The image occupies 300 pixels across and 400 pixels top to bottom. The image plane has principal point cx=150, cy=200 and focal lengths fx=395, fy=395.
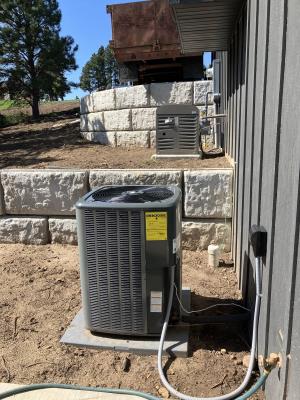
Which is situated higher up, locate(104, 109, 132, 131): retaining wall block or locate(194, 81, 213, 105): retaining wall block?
locate(194, 81, 213, 105): retaining wall block

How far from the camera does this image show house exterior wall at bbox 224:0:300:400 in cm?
170

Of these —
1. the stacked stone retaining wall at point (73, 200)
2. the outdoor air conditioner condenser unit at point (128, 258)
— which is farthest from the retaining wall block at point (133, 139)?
the outdoor air conditioner condenser unit at point (128, 258)

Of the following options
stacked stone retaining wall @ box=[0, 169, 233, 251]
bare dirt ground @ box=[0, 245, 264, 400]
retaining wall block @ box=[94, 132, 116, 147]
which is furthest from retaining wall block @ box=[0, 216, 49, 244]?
retaining wall block @ box=[94, 132, 116, 147]

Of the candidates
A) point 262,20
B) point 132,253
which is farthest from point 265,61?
point 132,253

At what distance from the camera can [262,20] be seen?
247 cm

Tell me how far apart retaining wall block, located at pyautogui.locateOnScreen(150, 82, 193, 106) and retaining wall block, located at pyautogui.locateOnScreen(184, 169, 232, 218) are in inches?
169

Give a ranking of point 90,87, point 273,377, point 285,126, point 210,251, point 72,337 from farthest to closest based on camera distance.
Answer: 1. point 90,87
2. point 210,251
3. point 72,337
4. point 273,377
5. point 285,126

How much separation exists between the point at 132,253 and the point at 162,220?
0.31 meters

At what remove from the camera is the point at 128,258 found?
2.67 metres

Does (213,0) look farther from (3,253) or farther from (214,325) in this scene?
(3,253)

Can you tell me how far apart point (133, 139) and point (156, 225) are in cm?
605

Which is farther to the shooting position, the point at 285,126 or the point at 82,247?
the point at 82,247

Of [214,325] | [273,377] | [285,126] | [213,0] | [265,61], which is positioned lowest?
[214,325]

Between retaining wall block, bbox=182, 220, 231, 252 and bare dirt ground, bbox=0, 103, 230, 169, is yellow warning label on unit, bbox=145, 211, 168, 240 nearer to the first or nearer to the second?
retaining wall block, bbox=182, 220, 231, 252
